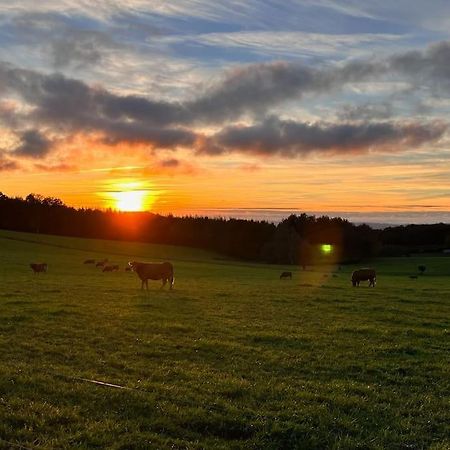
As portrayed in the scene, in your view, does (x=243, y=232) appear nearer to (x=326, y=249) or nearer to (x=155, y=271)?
(x=326, y=249)

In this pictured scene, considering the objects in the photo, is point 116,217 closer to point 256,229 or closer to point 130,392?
point 256,229

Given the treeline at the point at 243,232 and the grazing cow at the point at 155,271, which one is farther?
the treeline at the point at 243,232

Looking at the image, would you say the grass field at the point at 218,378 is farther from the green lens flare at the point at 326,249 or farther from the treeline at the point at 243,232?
the green lens flare at the point at 326,249

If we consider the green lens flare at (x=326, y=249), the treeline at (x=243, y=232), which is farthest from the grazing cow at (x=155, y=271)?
the green lens flare at (x=326, y=249)

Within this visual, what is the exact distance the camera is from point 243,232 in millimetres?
123438

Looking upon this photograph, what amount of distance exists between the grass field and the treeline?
86471 millimetres

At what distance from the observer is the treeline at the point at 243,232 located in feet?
359

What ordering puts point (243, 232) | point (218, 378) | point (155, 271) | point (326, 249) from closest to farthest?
point (218, 378), point (155, 271), point (326, 249), point (243, 232)

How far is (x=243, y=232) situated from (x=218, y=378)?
370 feet

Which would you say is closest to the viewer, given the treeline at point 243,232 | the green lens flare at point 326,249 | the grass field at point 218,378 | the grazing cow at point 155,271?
the grass field at point 218,378

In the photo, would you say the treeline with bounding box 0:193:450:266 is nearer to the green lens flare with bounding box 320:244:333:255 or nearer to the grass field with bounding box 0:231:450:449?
the green lens flare with bounding box 320:244:333:255

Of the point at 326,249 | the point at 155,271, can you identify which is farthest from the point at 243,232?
the point at 155,271

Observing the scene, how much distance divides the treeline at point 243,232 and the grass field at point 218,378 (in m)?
86.5

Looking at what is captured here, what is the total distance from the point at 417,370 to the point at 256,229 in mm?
112026
